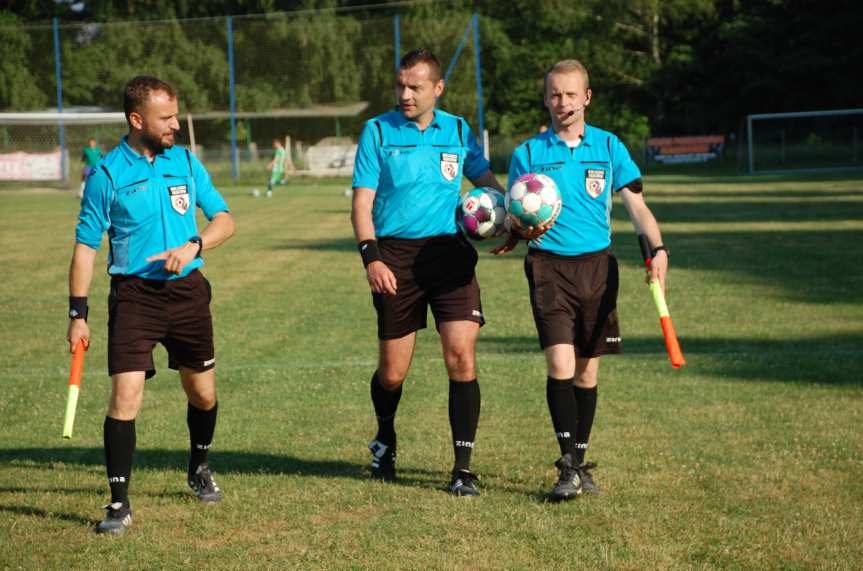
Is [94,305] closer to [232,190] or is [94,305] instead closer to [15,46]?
[232,190]

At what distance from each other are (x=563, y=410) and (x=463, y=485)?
673 millimetres

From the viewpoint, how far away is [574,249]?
20.8 ft

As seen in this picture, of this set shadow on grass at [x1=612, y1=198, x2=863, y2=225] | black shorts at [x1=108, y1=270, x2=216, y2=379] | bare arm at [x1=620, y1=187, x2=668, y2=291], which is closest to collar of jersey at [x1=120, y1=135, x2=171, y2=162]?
black shorts at [x1=108, y1=270, x2=216, y2=379]

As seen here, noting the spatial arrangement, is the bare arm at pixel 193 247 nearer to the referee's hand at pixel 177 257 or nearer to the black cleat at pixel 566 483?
the referee's hand at pixel 177 257

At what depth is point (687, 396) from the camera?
29.3ft

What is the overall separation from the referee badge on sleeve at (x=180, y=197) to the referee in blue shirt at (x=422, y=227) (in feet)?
2.94

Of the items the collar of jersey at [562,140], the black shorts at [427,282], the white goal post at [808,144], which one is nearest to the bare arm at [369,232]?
the black shorts at [427,282]

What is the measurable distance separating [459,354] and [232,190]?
4247cm

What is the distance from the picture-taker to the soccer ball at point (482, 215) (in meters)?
6.45

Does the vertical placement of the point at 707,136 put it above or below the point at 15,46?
below

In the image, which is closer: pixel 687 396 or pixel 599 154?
pixel 599 154

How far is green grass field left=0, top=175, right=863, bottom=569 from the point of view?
552 centimetres

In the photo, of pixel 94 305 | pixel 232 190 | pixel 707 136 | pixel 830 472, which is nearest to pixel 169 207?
pixel 830 472

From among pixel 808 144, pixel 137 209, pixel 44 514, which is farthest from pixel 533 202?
pixel 808 144
